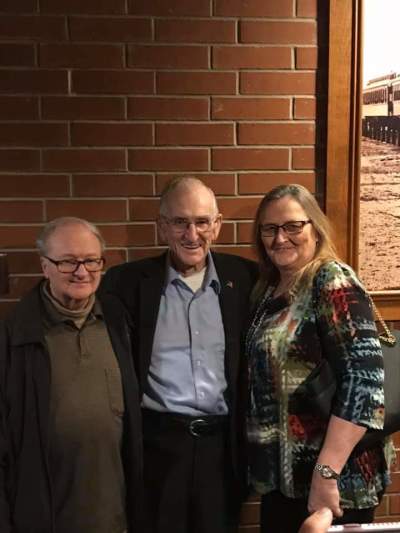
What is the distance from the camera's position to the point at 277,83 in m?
2.21

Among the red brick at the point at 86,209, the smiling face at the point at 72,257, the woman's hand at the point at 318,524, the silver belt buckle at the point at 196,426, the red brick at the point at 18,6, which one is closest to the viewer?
the woman's hand at the point at 318,524

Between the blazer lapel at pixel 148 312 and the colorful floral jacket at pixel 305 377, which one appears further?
the blazer lapel at pixel 148 312

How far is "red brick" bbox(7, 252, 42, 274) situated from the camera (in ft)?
7.16

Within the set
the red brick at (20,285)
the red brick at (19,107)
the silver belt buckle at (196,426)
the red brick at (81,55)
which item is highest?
the red brick at (81,55)

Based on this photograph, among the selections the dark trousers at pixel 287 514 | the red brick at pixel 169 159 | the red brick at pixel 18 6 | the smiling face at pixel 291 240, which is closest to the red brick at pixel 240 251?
the red brick at pixel 169 159

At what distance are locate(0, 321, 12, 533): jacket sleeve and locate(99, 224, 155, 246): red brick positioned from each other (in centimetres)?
63

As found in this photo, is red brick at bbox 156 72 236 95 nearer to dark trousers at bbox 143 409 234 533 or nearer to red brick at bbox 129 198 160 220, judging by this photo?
red brick at bbox 129 198 160 220

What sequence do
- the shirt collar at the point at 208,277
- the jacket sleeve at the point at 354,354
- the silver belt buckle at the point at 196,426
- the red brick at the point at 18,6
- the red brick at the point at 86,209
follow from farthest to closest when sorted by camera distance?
the red brick at the point at 86,209
the red brick at the point at 18,6
the shirt collar at the point at 208,277
the silver belt buckle at the point at 196,426
the jacket sleeve at the point at 354,354

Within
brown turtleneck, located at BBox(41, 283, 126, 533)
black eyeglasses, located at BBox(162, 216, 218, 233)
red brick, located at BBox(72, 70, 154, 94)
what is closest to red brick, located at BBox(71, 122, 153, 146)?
red brick, located at BBox(72, 70, 154, 94)

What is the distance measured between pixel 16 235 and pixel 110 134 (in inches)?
19.6

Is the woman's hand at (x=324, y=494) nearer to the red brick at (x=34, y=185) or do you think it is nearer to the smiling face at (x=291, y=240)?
the smiling face at (x=291, y=240)

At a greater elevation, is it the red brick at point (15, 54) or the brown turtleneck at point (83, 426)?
the red brick at point (15, 54)

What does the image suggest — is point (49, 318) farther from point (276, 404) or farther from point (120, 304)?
point (276, 404)

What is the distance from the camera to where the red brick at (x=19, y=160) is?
2141 millimetres
